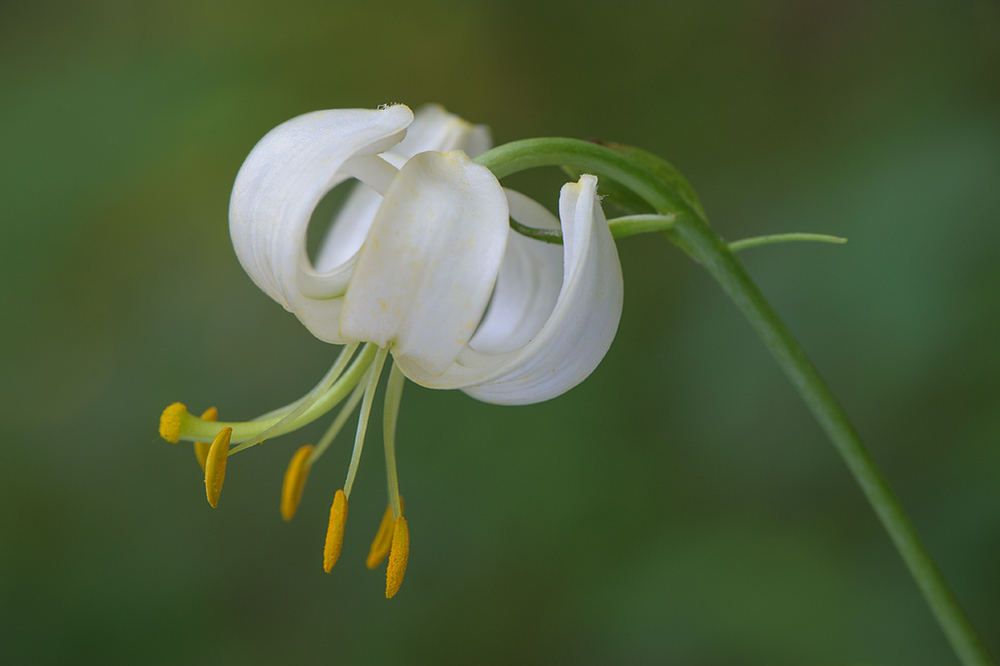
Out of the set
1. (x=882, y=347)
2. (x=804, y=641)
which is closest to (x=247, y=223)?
(x=882, y=347)

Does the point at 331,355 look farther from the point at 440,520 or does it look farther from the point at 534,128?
the point at 534,128

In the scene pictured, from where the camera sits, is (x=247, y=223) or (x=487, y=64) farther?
(x=487, y=64)

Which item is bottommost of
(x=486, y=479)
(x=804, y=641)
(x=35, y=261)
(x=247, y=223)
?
(x=804, y=641)

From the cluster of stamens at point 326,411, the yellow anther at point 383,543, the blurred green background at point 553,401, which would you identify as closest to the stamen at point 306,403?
the cluster of stamens at point 326,411

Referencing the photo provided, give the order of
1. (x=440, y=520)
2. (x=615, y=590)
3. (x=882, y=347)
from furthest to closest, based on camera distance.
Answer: (x=440, y=520) → (x=615, y=590) → (x=882, y=347)

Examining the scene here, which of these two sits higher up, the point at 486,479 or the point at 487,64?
the point at 487,64

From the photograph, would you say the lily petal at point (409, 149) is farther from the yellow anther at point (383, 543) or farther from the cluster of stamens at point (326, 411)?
the yellow anther at point (383, 543)

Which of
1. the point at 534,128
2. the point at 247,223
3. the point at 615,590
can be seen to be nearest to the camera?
the point at 247,223
